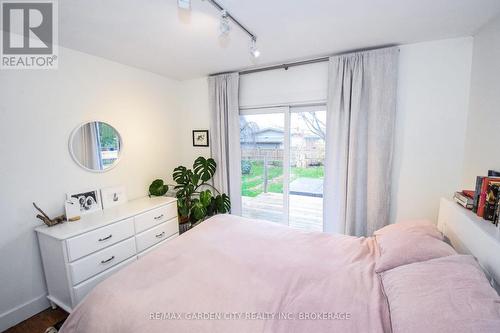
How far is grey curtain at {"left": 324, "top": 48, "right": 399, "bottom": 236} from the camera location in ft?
6.83

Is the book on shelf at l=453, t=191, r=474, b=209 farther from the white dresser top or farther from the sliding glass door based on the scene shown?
the white dresser top

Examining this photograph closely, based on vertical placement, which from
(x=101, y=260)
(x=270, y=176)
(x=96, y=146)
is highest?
(x=96, y=146)

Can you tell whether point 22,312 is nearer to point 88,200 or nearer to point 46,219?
point 46,219

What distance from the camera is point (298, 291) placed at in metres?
1.15

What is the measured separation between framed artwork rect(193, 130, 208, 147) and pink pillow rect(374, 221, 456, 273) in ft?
8.36

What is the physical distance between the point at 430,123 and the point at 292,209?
1.79m

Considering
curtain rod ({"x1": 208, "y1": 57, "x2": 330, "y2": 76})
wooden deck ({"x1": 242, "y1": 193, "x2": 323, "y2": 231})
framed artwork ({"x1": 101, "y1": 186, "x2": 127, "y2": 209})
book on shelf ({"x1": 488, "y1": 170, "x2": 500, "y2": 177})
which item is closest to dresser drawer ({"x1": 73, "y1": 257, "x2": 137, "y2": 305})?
framed artwork ({"x1": 101, "y1": 186, "x2": 127, "y2": 209})

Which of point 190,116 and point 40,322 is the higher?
point 190,116

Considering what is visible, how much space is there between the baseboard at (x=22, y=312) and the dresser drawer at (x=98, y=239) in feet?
2.13

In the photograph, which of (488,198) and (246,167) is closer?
(488,198)

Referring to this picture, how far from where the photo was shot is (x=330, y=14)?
5.06ft

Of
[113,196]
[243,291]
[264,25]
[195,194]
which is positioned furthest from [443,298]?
[113,196]

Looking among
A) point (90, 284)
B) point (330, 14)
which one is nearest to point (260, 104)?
point (330, 14)

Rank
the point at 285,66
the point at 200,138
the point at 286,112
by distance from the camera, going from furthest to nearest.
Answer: the point at 200,138 → the point at 286,112 → the point at 285,66
